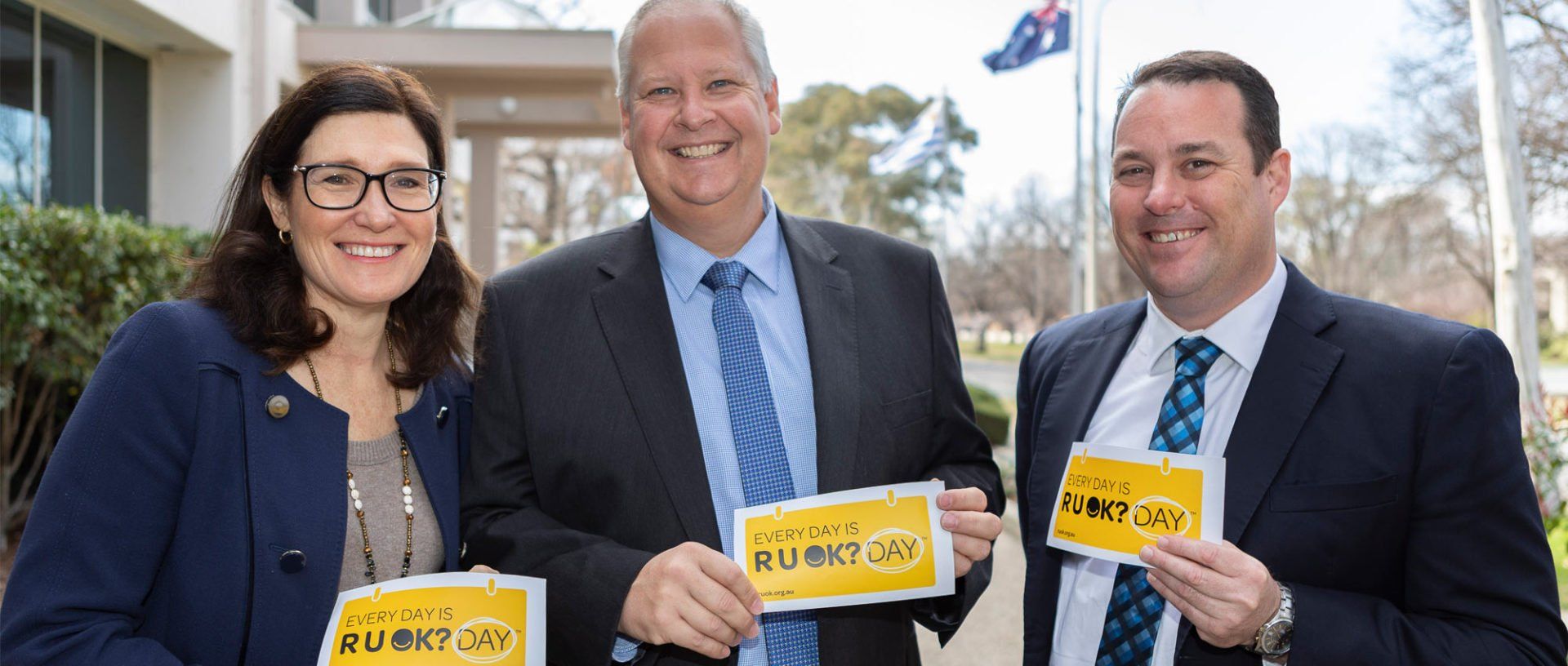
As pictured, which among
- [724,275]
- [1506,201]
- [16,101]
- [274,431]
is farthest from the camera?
[16,101]

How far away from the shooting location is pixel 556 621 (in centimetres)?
237

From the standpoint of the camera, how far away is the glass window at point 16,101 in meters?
9.18

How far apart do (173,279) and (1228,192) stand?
8.02 m

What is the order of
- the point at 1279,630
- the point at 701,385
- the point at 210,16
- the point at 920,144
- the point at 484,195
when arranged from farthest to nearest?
the point at 920,144, the point at 484,195, the point at 210,16, the point at 701,385, the point at 1279,630

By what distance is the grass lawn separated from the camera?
5575 centimetres

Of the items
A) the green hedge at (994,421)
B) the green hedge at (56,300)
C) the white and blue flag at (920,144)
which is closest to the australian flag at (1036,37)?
the white and blue flag at (920,144)

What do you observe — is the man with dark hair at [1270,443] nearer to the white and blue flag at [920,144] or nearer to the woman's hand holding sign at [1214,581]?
the woman's hand holding sign at [1214,581]

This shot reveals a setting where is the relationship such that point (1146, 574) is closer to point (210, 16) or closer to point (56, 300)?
point (56, 300)

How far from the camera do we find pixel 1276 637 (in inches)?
80.9

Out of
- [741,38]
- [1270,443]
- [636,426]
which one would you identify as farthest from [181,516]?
[1270,443]

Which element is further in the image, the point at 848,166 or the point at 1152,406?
the point at 848,166

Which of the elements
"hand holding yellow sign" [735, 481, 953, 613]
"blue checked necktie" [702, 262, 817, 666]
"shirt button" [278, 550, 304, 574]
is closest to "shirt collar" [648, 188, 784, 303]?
"blue checked necktie" [702, 262, 817, 666]

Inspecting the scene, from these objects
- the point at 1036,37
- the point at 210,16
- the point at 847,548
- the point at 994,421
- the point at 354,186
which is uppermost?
the point at 1036,37

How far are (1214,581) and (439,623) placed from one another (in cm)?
147
